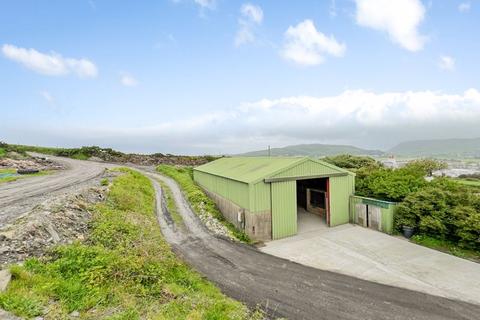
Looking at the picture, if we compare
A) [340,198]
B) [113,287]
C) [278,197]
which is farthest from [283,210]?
[113,287]

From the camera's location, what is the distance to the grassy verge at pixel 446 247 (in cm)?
1270

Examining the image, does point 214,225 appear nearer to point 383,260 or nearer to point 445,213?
point 383,260

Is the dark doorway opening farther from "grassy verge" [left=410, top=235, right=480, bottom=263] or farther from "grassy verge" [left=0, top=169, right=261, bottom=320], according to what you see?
"grassy verge" [left=0, top=169, right=261, bottom=320]

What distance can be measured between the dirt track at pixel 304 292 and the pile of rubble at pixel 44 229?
5.07m

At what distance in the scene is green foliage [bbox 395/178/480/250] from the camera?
13000mm

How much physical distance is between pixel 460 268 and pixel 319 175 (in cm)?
860

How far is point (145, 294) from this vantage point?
760cm

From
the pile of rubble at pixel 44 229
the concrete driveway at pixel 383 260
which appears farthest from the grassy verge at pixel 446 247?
the pile of rubble at pixel 44 229

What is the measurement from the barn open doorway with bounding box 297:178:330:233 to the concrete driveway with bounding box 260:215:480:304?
1.50m

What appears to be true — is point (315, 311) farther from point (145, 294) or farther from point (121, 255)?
point (121, 255)

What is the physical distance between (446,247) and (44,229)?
19134 millimetres

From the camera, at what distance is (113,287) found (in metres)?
7.47

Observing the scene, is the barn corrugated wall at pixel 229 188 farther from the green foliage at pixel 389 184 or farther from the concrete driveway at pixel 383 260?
the green foliage at pixel 389 184

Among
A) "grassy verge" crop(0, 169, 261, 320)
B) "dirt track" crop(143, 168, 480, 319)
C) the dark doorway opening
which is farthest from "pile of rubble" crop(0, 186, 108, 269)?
the dark doorway opening
